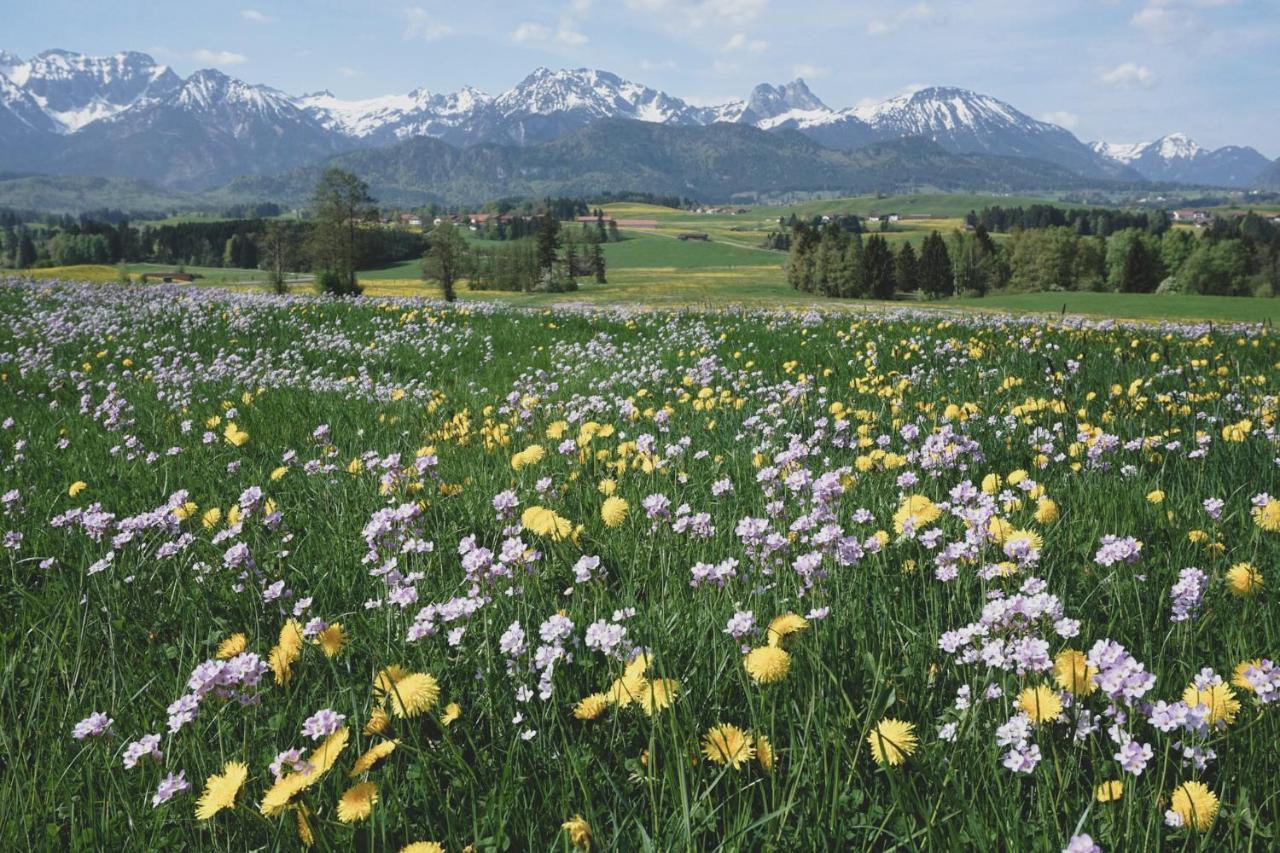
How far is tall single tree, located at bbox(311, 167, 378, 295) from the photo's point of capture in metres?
64.3

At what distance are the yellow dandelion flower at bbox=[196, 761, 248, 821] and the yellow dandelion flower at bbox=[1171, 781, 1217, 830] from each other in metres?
1.95

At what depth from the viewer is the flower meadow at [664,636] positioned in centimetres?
169

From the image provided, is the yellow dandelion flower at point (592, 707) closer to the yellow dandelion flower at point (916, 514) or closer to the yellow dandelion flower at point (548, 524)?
the yellow dandelion flower at point (548, 524)

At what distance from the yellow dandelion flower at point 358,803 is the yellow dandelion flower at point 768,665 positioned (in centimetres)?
96

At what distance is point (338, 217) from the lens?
65.2m

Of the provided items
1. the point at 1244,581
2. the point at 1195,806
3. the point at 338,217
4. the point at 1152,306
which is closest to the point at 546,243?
the point at 338,217

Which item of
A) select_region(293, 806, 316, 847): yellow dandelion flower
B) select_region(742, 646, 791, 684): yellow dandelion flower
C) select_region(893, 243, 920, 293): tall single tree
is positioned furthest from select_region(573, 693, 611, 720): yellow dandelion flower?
select_region(893, 243, 920, 293): tall single tree

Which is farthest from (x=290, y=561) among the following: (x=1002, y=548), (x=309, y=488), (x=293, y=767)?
(x=1002, y=548)

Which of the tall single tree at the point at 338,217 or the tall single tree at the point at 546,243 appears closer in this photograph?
the tall single tree at the point at 338,217

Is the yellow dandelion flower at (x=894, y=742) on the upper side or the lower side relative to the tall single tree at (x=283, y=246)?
lower

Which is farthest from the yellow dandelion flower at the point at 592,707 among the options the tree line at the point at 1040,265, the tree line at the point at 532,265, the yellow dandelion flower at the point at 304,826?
the tree line at the point at 1040,265

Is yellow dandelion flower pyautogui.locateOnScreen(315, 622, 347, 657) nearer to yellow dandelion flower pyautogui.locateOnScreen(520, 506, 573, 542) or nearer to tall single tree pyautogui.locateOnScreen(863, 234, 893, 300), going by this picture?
yellow dandelion flower pyautogui.locateOnScreen(520, 506, 573, 542)

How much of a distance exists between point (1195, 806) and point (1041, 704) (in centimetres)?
32

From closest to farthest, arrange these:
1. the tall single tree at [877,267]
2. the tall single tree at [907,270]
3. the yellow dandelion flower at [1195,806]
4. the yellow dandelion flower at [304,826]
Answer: the yellow dandelion flower at [1195,806] < the yellow dandelion flower at [304,826] < the tall single tree at [877,267] < the tall single tree at [907,270]
